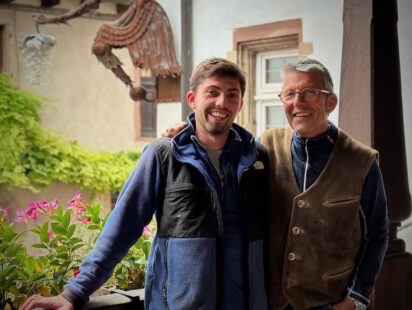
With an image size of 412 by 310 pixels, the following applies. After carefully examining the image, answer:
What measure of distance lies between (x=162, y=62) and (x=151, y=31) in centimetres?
39

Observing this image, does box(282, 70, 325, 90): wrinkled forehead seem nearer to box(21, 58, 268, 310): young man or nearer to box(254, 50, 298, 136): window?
box(21, 58, 268, 310): young man

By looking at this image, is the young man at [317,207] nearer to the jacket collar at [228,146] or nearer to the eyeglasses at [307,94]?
the eyeglasses at [307,94]

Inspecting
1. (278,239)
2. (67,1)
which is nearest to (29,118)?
(67,1)

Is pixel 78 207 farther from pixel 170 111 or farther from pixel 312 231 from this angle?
pixel 170 111

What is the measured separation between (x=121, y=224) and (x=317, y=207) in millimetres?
687

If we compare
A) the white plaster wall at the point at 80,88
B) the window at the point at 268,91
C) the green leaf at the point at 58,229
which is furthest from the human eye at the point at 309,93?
the white plaster wall at the point at 80,88

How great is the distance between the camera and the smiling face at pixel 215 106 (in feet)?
6.73

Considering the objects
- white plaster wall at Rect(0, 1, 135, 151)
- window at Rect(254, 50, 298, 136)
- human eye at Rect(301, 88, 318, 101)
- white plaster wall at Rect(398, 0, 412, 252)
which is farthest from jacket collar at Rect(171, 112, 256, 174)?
white plaster wall at Rect(0, 1, 135, 151)

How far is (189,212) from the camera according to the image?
6.63 feet

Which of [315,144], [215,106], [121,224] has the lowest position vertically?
[121,224]

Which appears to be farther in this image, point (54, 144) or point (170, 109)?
point (54, 144)

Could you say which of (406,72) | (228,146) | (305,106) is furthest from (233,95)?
(406,72)

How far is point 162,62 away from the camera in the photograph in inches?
271

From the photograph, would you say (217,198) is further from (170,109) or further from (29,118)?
(29,118)
